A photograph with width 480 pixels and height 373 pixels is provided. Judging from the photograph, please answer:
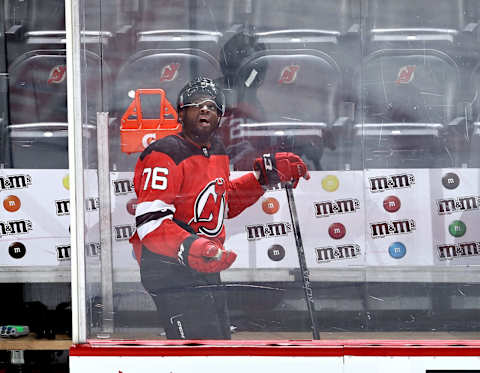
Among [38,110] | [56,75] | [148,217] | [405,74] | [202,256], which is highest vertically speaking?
[56,75]

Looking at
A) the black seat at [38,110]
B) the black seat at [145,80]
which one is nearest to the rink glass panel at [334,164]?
the black seat at [145,80]

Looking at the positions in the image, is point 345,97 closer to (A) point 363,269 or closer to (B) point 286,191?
(B) point 286,191

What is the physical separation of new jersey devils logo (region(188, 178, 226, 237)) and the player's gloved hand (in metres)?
0.12

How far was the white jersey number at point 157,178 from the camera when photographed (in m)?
1.92

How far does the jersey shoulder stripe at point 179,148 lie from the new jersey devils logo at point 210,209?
0.09 metres

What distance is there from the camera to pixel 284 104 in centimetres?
202

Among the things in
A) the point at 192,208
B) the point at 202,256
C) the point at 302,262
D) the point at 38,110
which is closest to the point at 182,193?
the point at 192,208

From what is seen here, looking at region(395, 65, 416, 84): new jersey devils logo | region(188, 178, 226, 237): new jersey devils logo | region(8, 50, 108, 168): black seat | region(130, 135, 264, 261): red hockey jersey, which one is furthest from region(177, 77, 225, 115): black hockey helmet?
region(8, 50, 108, 168): black seat

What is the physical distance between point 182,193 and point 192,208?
2.1 inches

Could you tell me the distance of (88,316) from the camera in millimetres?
1900

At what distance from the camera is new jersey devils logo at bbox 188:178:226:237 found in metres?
1.93

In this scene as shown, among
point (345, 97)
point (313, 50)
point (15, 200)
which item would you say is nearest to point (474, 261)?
point (345, 97)

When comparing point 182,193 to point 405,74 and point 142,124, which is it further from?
point 405,74

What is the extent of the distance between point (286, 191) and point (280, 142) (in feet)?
0.48
